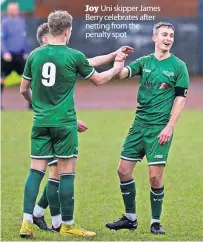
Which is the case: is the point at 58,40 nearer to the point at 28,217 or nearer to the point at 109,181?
the point at 28,217

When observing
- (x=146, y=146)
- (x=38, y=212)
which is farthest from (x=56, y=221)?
(x=146, y=146)

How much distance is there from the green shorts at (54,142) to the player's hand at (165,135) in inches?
29.6

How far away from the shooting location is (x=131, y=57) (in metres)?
23.6

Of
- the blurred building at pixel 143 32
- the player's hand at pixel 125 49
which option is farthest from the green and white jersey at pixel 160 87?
the blurred building at pixel 143 32

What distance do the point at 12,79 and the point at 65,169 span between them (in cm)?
1311

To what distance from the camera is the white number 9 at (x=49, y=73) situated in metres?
7.02

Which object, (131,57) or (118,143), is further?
(131,57)

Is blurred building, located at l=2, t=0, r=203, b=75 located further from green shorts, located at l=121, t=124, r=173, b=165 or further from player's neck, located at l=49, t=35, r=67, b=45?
player's neck, located at l=49, t=35, r=67, b=45

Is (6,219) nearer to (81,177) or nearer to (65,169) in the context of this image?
(65,169)

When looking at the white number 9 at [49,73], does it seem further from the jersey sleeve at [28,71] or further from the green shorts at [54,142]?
the green shorts at [54,142]

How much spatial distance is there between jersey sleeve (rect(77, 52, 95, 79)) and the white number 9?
0.22 metres

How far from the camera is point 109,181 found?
34.4 ft

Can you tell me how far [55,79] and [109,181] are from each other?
364cm

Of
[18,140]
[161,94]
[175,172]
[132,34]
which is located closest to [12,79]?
[132,34]
